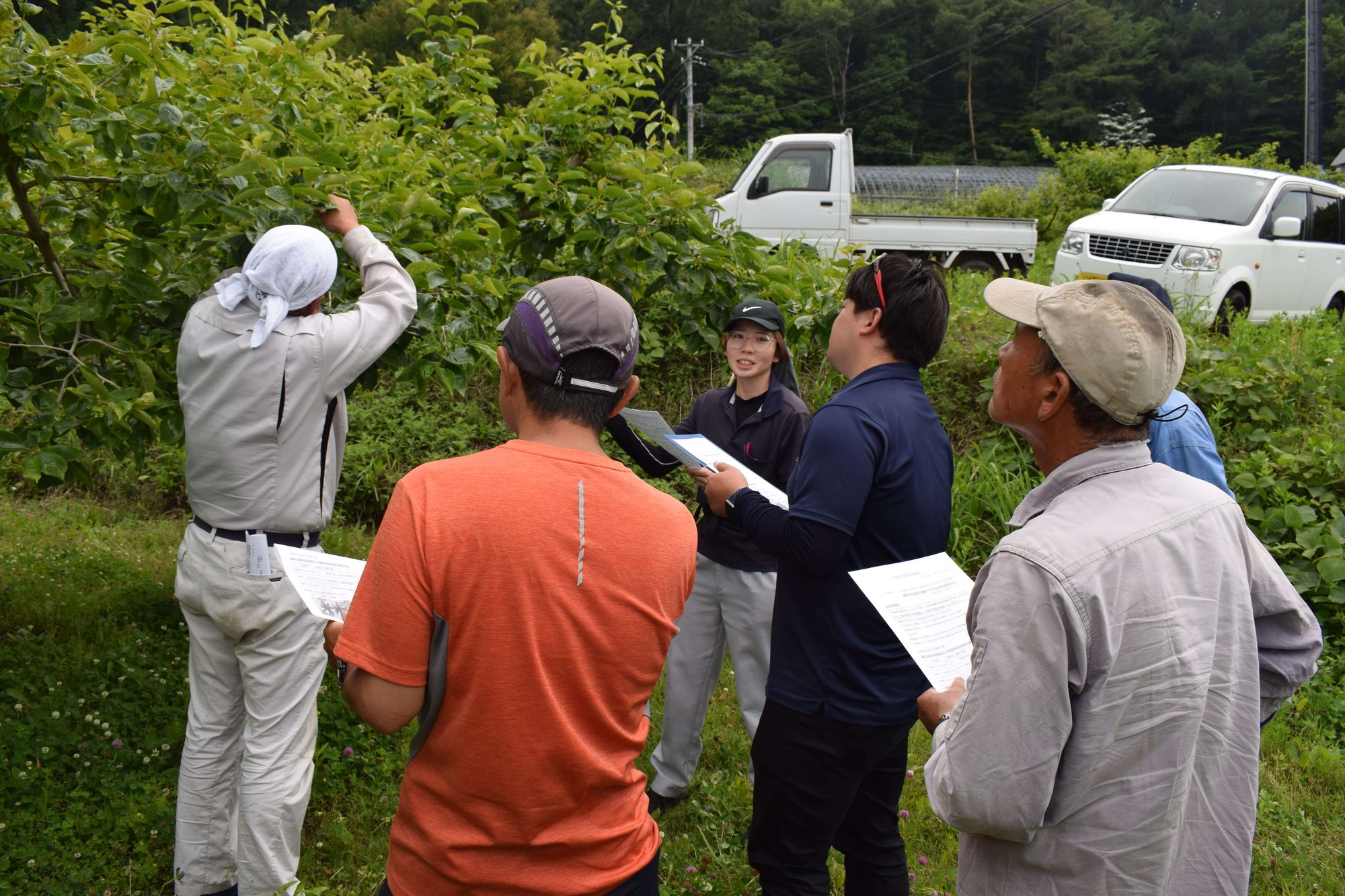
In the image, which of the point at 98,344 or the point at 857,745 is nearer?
the point at 857,745

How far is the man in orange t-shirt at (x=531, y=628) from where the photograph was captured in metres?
1.58

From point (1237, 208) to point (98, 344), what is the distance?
36.2 ft

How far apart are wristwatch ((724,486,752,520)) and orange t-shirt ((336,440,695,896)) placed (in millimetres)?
1092

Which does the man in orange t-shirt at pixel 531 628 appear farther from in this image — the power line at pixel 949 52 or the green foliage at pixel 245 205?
A: the power line at pixel 949 52

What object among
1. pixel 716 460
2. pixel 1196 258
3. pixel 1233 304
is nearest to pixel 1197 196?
pixel 1233 304

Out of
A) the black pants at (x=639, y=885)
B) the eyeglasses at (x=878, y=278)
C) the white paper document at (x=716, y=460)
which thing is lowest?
the black pants at (x=639, y=885)

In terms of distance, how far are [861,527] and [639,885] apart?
3.64 ft

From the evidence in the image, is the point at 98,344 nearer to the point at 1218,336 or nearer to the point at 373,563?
the point at 373,563

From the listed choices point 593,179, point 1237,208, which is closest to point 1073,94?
point 1237,208

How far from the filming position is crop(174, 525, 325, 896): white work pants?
2.91m

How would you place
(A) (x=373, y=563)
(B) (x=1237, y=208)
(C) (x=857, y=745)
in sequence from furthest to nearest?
1. (B) (x=1237, y=208)
2. (C) (x=857, y=745)
3. (A) (x=373, y=563)

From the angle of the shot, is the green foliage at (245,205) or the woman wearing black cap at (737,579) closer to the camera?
the green foliage at (245,205)

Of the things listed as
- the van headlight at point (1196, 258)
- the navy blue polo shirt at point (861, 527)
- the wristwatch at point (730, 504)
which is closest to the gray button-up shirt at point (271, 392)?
the wristwatch at point (730, 504)

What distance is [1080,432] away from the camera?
1.65 meters
